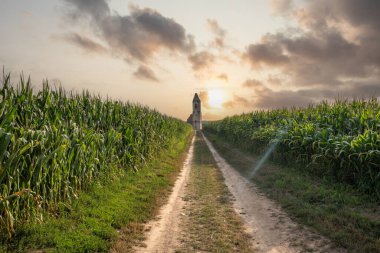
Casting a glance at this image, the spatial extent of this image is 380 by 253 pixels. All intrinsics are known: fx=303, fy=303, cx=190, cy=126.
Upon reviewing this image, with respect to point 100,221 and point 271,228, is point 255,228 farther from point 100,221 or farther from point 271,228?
point 100,221

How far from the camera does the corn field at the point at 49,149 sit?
623 centimetres

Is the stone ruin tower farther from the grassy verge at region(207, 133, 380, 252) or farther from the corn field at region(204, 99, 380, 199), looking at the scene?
the grassy verge at region(207, 133, 380, 252)

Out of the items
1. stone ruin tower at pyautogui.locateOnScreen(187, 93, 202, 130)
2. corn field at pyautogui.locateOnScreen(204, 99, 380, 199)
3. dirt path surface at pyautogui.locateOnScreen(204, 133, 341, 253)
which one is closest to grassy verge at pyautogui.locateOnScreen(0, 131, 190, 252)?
dirt path surface at pyautogui.locateOnScreen(204, 133, 341, 253)

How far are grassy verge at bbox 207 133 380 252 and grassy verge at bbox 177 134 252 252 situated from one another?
1.80 meters

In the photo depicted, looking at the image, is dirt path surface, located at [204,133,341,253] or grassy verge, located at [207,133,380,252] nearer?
dirt path surface, located at [204,133,341,253]

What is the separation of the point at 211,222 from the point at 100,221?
112 inches

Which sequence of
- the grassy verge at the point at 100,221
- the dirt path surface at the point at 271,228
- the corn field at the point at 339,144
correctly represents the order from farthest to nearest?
the corn field at the point at 339,144
the dirt path surface at the point at 271,228
the grassy verge at the point at 100,221

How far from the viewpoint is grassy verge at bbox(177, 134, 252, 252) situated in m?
6.43

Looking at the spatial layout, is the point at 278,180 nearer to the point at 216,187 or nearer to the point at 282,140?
the point at 216,187

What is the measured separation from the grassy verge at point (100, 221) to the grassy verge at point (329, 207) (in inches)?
166

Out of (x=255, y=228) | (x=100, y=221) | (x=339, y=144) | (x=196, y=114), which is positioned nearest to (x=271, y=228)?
(x=255, y=228)

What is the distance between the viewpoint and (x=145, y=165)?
50.9ft

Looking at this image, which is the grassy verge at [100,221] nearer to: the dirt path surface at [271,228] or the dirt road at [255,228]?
the dirt road at [255,228]

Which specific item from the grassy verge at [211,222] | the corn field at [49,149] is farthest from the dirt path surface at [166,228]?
the corn field at [49,149]
